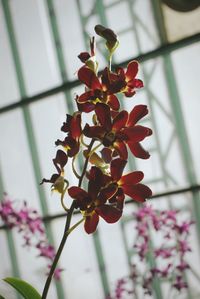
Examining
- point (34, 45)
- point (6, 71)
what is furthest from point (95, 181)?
point (6, 71)

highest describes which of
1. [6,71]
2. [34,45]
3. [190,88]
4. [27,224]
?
[34,45]

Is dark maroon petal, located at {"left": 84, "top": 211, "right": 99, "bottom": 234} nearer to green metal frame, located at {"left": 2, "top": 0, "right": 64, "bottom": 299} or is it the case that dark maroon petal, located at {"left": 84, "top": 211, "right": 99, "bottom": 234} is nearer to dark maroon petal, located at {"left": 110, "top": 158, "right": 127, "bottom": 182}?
dark maroon petal, located at {"left": 110, "top": 158, "right": 127, "bottom": 182}

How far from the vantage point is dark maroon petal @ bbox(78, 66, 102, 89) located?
493mm

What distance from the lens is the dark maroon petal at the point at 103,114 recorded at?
467mm

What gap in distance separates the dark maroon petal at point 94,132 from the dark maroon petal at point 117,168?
44mm

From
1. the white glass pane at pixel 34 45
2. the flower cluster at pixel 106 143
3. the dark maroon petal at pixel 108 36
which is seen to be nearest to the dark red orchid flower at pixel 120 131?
the flower cluster at pixel 106 143

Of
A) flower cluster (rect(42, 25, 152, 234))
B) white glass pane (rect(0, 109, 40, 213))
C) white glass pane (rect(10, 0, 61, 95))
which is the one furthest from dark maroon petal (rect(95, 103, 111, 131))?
white glass pane (rect(0, 109, 40, 213))

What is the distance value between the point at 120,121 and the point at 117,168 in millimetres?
68

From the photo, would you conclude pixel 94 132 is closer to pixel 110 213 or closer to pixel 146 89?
pixel 110 213

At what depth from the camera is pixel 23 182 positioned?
236cm

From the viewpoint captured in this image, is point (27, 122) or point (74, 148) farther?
point (27, 122)

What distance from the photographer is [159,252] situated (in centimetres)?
194

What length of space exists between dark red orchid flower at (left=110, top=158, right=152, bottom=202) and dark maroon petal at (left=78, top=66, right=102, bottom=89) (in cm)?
12

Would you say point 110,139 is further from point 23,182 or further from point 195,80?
point 23,182
